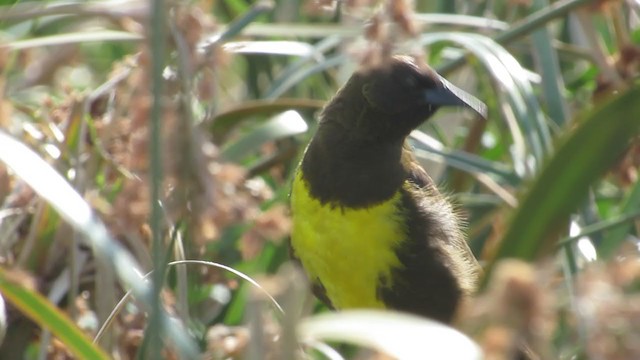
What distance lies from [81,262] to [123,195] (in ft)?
2.66

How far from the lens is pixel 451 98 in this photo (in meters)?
1.97

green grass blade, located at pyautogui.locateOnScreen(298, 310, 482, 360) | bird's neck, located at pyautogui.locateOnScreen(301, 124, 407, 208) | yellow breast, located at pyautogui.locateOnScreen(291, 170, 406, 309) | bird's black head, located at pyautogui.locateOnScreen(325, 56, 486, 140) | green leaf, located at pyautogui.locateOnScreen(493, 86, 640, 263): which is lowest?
yellow breast, located at pyautogui.locateOnScreen(291, 170, 406, 309)

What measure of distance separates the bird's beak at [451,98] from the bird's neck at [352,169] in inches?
8.1

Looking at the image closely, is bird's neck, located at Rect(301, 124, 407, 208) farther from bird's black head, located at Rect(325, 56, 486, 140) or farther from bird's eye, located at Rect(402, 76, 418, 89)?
bird's eye, located at Rect(402, 76, 418, 89)

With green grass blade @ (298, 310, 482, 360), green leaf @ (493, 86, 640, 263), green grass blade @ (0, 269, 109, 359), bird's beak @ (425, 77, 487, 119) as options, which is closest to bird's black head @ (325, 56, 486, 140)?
bird's beak @ (425, 77, 487, 119)

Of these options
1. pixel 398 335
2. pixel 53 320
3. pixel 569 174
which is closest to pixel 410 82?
pixel 569 174

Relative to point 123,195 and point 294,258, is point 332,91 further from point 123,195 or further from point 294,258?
point 123,195

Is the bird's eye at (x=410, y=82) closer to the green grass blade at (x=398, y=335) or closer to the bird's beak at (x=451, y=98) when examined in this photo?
the bird's beak at (x=451, y=98)

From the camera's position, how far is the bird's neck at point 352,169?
7.08 feet

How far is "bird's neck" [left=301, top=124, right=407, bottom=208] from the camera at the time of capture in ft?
7.08

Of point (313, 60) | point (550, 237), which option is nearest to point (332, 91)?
point (313, 60)

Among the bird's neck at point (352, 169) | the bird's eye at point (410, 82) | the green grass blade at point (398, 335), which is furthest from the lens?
the bird's neck at point (352, 169)

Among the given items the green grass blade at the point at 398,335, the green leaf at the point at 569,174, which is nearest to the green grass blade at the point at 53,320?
the green grass blade at the point at 398,335

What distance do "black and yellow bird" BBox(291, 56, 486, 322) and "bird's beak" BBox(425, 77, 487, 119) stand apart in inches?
2.3
